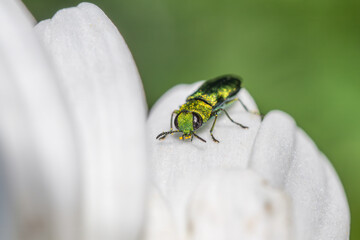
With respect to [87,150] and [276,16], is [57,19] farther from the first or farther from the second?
[276,16]

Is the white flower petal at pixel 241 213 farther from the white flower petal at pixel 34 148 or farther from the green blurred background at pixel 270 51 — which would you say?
the green blurred background at pixel 270 51

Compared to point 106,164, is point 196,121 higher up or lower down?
lower down

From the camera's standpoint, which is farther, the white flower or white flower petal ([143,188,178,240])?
white flower petal ([143,188,178,240])

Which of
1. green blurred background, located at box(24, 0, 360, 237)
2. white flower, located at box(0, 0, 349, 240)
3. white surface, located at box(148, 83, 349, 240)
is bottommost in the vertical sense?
green blurred background, located at box(24, 0, 360, 237)

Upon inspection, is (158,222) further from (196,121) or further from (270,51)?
(270,51)

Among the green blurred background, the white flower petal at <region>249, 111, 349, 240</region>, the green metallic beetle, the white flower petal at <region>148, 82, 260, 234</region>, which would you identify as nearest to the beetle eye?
the green metallic beetle

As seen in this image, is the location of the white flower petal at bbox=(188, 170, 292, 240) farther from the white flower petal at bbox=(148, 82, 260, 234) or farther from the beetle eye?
the beetle eye

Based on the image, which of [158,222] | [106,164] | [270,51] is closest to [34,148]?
[106,164]
